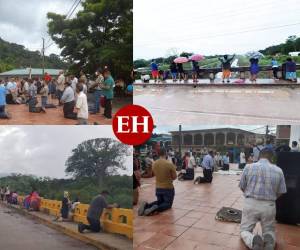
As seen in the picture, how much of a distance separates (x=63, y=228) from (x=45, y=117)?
1.27 metres

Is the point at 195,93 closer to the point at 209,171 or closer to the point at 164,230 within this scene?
the point at 209,171

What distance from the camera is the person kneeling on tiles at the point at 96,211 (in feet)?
12.4

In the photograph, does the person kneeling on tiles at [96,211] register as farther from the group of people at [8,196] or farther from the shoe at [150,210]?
the group of people at [8,196]

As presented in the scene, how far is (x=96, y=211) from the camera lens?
3.79 metres

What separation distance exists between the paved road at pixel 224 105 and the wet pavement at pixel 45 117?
45.6 inches

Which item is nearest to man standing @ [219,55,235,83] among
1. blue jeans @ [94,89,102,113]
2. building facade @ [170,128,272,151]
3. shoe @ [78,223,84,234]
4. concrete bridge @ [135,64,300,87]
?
concrete bridge @ [135,64,300,87]

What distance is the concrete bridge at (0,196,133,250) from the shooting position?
3.58m

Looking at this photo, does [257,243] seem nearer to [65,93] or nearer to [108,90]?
[108,90]

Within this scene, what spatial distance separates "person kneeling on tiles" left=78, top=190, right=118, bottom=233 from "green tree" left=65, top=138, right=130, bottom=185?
17 centimetres

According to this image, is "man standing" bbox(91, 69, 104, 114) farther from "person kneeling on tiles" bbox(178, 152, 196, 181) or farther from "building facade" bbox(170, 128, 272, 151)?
"person kneeling on tiles" bbox(178, 152, 196, 181)

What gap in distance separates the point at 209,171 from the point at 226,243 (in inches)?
125

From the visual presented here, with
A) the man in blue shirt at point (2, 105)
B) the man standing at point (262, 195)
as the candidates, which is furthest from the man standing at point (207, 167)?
the man in blue shirt at point (2, 105)

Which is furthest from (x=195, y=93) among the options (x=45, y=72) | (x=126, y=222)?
(x=126, y=222)

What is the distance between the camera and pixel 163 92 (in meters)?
8.11
